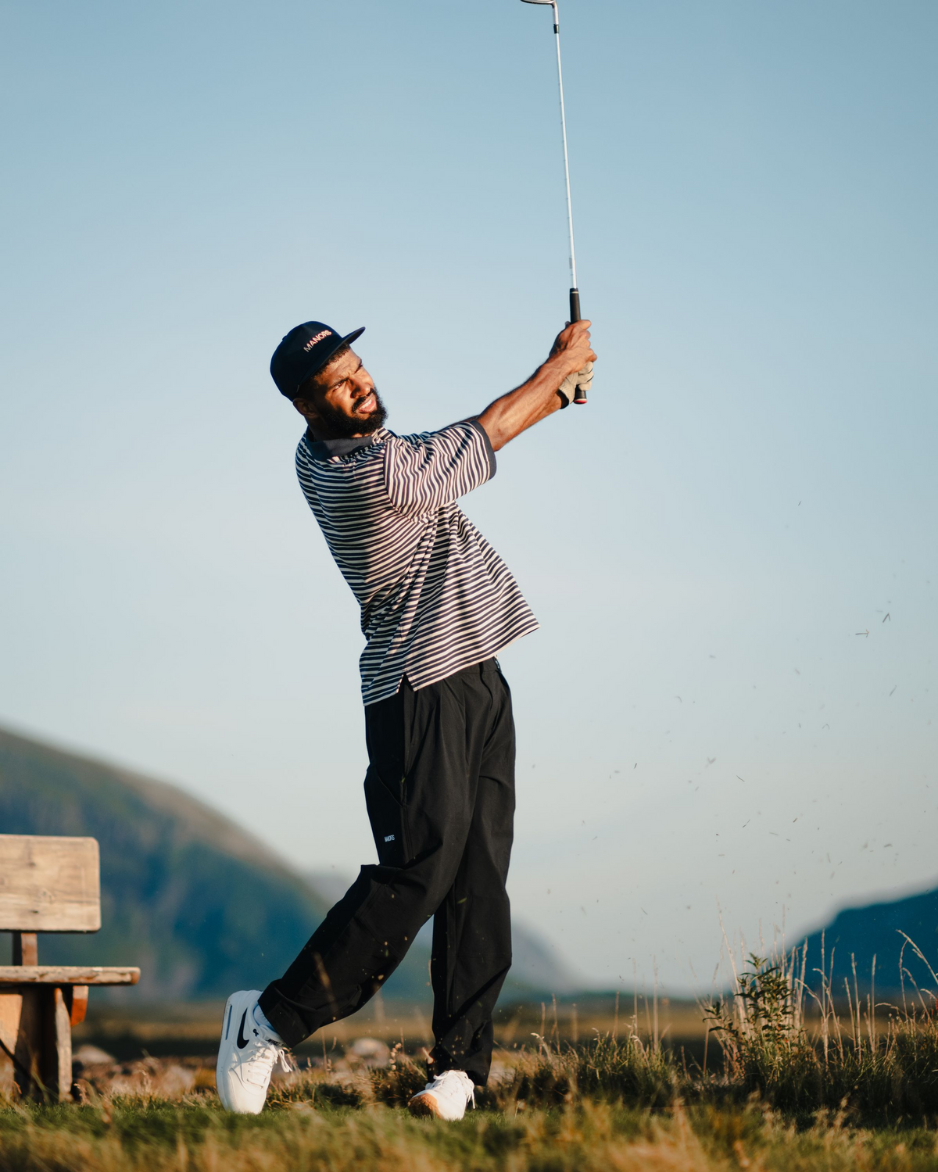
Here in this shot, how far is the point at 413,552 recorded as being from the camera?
357cm

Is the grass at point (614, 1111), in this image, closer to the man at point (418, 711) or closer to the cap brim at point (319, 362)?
the man at point (418, 711)

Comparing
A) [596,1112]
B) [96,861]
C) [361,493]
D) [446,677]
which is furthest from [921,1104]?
[96,861]

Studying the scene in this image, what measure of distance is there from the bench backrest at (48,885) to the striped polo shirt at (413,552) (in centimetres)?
211

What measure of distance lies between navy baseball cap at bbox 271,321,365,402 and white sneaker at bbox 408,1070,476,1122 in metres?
2.04

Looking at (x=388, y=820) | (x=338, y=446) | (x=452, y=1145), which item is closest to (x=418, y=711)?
(x=388, y=820)

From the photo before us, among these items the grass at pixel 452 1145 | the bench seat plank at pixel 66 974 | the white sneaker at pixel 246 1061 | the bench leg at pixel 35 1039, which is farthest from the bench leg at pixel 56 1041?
the grass at pixel 452 1145

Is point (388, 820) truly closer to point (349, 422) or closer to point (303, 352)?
point (349, 422)

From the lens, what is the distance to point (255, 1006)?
324 centimetres

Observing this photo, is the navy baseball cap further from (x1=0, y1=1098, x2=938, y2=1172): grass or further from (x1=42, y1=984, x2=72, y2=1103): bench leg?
(x1=42, y1=984, x2=72, y2=1103): bench leg

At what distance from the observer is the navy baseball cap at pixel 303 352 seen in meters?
3.53

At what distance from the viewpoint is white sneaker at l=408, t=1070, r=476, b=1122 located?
312cm

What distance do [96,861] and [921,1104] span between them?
333 cm

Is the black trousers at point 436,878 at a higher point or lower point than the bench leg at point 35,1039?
higher

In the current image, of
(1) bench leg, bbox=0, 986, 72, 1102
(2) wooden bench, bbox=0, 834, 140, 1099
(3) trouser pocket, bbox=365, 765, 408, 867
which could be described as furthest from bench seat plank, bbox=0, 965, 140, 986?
(3) trouser pocket, bbox=365, 765, 408, 867
